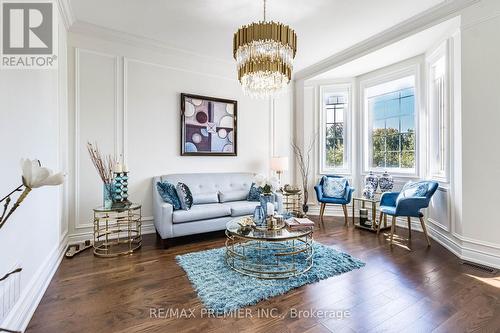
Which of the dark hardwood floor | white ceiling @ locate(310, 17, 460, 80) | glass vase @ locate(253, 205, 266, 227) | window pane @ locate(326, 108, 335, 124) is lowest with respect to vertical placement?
the dark hardwood floor

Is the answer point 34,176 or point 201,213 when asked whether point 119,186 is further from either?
point 34,176

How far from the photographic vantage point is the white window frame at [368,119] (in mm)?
3928

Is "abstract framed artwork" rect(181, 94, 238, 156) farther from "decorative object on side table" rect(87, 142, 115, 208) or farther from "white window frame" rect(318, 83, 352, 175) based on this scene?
"white window frame" rect(318, 83, 352, 175)

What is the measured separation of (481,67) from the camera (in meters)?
2.69

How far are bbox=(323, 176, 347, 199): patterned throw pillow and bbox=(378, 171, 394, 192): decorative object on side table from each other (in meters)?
0.58

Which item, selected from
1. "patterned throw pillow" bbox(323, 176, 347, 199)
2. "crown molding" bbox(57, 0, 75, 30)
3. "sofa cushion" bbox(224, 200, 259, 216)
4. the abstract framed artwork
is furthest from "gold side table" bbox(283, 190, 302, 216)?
"crown molding" bbox(57, 0, 75, 30)

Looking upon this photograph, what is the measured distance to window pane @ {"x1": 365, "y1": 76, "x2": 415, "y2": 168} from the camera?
4.14 meters

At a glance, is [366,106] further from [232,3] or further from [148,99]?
[148,99]

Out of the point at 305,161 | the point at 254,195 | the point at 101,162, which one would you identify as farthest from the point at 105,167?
the point at 305,161

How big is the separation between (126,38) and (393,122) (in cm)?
462

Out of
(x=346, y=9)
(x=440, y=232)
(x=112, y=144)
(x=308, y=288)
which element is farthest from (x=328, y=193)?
(x=112, y=144)

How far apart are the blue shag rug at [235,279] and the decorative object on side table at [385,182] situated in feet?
6.13

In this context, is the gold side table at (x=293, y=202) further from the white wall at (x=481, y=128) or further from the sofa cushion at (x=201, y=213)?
the white wall at (x=481, y=128)

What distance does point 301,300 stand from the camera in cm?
198
